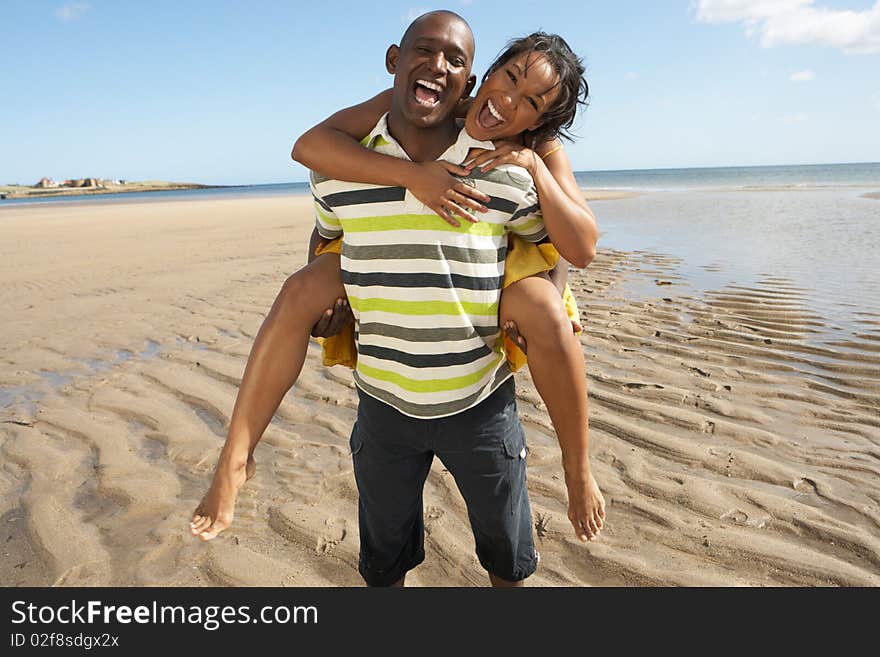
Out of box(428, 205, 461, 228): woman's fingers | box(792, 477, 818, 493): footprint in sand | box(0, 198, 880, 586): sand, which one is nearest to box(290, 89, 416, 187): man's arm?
box(428, 205, 461, 228): woman's fingers

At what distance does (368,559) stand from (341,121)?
1.37 metres

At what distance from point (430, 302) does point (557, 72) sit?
0.79 metres

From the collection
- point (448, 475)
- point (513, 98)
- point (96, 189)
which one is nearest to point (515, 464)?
point (513, 98)

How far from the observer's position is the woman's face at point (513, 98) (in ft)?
5.98

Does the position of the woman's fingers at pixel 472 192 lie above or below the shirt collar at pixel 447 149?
below

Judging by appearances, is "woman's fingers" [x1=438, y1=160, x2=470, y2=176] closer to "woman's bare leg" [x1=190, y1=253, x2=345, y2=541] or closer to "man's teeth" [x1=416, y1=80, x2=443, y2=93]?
"man's teeth" [x1=416, y1=80, x2=443, y2=93]

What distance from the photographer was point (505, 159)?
170 cm

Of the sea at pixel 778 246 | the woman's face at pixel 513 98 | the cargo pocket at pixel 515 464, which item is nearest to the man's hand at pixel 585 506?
the cargo pocket at pixel 515 464

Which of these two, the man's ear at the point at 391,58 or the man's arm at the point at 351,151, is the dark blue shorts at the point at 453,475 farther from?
the man's ear at the point at 391,58

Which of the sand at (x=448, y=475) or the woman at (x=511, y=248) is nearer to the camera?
the woman at (x=511, y=248)

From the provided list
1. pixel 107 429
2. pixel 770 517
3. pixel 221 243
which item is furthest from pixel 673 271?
pixel 221 243

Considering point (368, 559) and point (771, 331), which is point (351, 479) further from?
point (771, 331)

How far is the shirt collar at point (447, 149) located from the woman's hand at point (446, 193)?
0.11 metres

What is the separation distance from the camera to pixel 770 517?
118 inches
